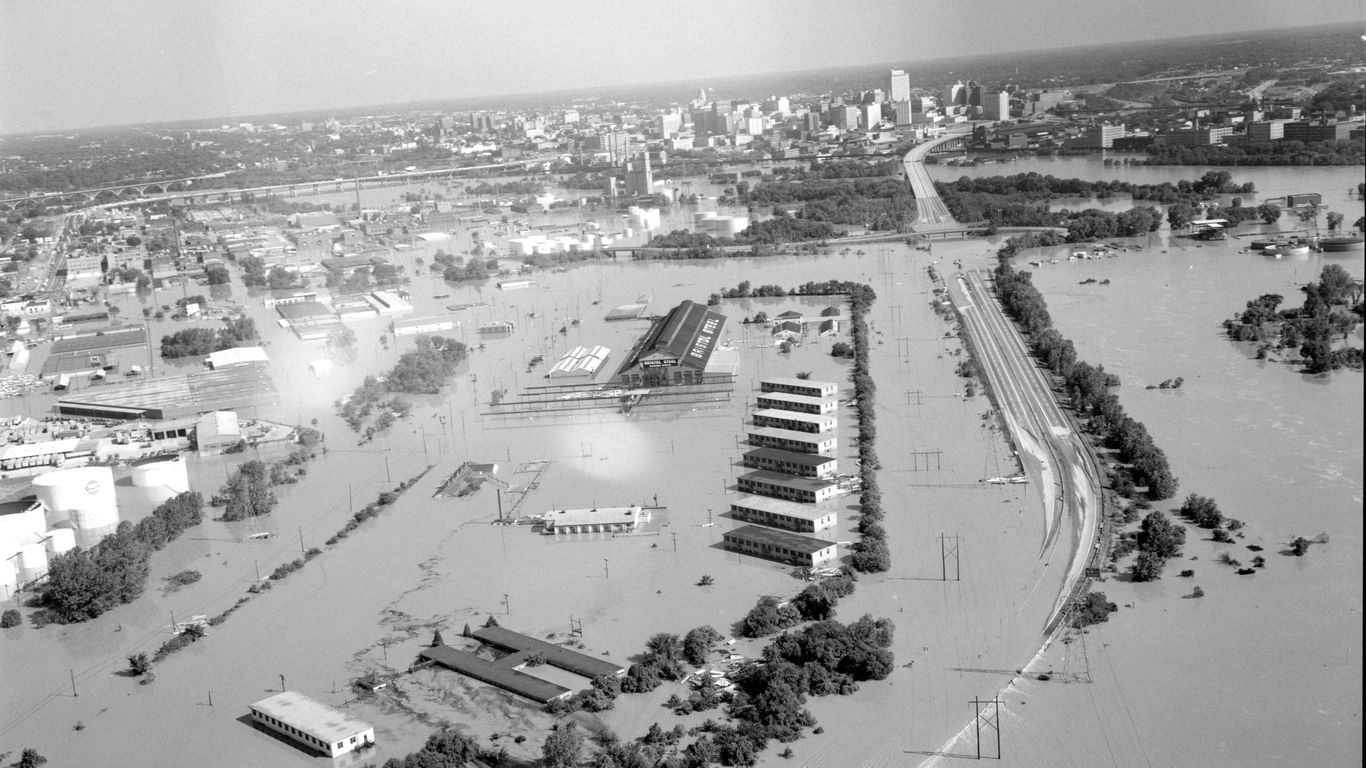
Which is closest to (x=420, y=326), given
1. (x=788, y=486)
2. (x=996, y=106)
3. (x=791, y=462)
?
(x=791, y=462)

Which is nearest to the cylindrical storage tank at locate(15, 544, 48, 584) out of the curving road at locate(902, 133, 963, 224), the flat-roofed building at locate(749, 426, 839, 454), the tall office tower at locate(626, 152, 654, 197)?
the flat-roofed building at locate(749, 426, 839, 454)

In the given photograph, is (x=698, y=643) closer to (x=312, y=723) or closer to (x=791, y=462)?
(x=312, y=723)

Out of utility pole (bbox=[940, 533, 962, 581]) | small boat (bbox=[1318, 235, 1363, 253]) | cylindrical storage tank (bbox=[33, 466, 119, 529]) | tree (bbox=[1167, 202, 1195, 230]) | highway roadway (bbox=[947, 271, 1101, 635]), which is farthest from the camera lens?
tree (bbox=[1167, 202, 1195, 230])

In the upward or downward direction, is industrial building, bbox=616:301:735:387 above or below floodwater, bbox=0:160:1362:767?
above

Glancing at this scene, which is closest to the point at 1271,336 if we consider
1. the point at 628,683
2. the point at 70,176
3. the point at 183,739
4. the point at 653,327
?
the point at 653,327

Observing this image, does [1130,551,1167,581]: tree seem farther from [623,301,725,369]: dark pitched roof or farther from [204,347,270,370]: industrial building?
[204,347,270,370]: industrial building

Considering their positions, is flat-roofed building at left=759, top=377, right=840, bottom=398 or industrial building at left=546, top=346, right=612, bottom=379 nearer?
flat-roofed building at left=759, top=377, right=840, bottom=398

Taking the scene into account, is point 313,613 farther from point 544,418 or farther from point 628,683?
point 544,418
